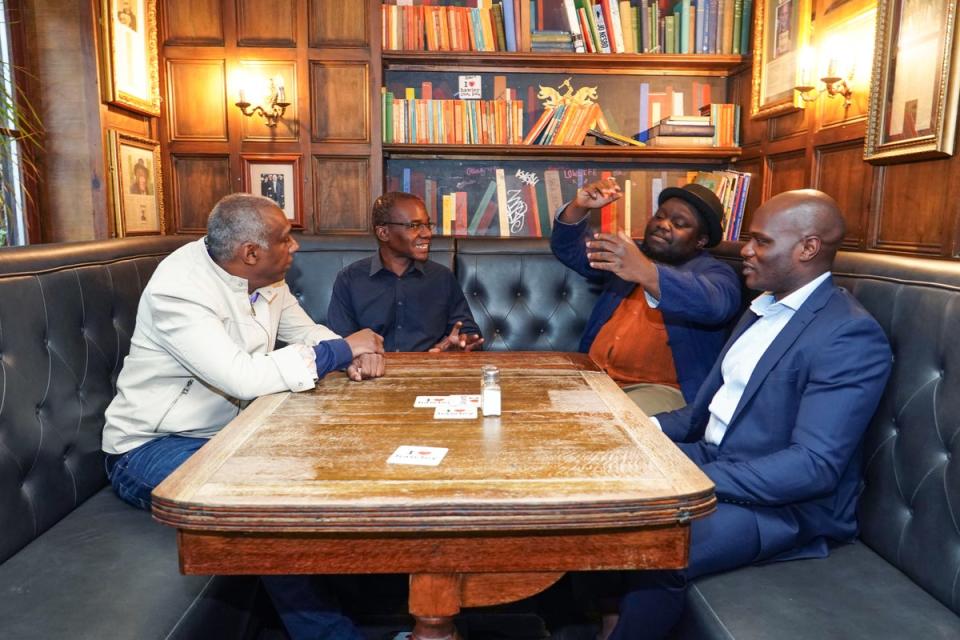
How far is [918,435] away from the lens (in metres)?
1.43

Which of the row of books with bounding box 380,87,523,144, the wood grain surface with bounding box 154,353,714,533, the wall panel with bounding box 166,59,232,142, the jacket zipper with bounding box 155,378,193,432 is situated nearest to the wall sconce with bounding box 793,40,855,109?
the row of books with bounding box 380,87,523,144

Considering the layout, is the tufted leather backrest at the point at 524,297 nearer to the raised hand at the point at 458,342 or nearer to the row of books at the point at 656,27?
the raised hand at the point at 458,342

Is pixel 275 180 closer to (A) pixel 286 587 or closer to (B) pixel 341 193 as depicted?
(B) pixel 341 193

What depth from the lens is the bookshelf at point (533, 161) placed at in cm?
389

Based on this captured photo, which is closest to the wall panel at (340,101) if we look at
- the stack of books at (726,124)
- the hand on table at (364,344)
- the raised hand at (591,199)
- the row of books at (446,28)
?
the row of books at (446,28)

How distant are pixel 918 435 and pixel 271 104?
133 inches

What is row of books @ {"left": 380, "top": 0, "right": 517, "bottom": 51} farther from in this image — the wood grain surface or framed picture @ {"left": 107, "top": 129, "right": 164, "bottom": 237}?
the wood grain surface

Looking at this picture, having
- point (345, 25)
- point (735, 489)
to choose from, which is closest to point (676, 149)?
point (345, 25)

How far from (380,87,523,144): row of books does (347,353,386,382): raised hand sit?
213cm

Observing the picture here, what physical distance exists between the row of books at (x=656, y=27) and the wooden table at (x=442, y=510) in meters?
3.02

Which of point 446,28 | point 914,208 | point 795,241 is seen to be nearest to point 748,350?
point 795,241

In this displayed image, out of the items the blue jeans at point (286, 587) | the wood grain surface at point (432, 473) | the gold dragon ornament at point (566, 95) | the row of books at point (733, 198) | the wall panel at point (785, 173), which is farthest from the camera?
the gold dragon ornament at point (566, 95)

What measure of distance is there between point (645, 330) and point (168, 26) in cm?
309

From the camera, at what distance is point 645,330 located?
2.57 m
